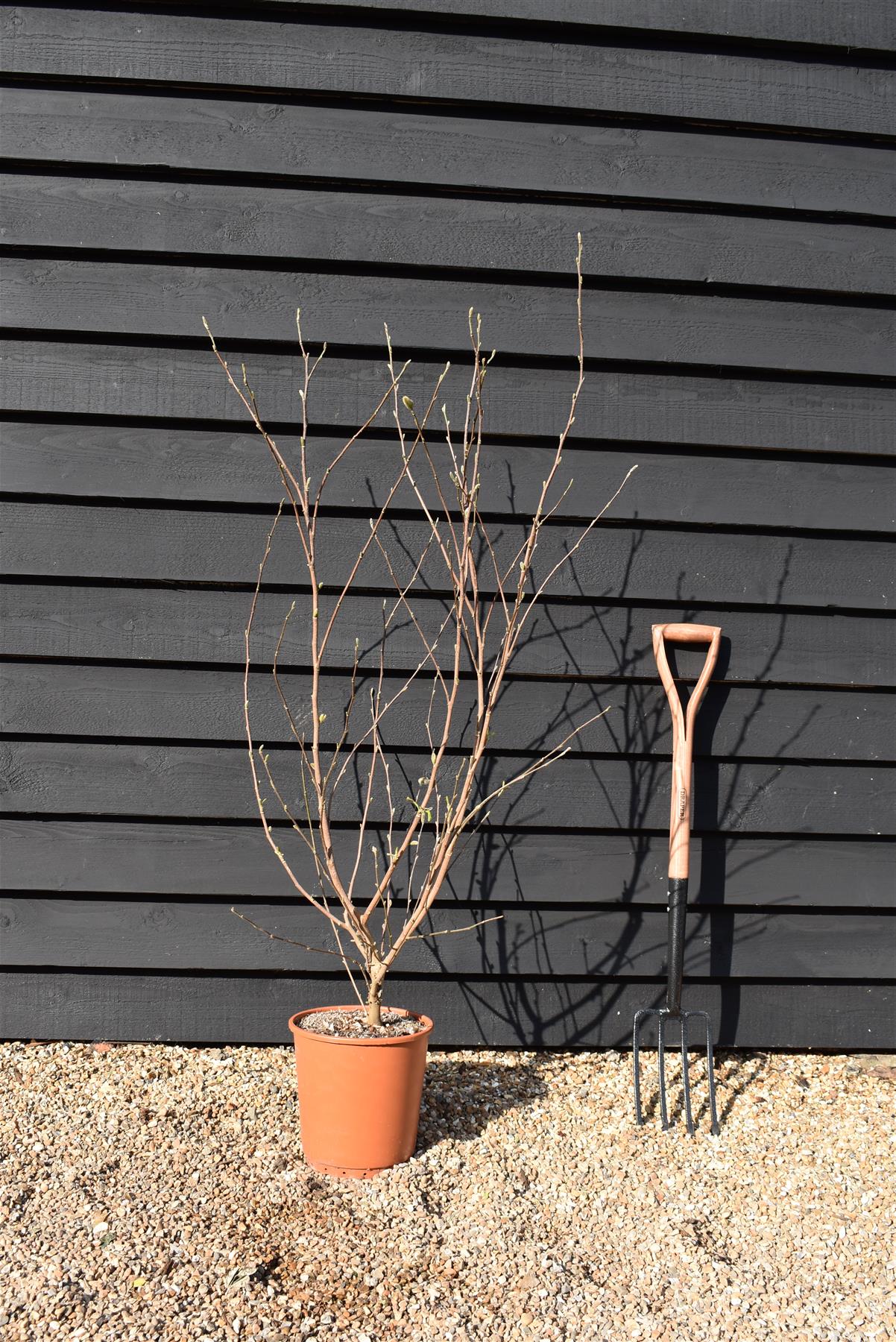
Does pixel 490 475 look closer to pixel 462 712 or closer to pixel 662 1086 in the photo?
pixel 462 712

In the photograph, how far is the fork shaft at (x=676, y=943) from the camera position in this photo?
2.45 m

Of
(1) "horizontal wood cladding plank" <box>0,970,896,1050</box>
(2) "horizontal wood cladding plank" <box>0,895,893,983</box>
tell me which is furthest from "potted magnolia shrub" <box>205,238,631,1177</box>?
(1) "horizontal wood cladding plank" <box>0,970,896,1050</box>

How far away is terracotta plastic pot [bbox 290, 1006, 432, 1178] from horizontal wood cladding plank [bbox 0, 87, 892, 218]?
209cm

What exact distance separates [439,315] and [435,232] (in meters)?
0.21

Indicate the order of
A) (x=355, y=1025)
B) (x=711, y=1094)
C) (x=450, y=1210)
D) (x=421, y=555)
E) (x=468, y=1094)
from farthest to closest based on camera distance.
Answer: (x=421, y=555)
(x=468, y=1094)
(x=711, y=1094)
(x=355, y=1025)
(x=450, y=1210)

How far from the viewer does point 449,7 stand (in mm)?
2646

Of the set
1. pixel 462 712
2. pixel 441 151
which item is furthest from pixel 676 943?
pixel 441 151

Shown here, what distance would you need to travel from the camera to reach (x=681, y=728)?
8.32 ft

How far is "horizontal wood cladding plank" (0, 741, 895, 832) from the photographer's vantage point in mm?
2586

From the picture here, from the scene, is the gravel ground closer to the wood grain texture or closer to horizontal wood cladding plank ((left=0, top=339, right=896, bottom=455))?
horizontal wood cladding plank ((left=0, top=339, right=896, bottom=455))

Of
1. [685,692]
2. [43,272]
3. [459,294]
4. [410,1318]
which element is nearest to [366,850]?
[685,692]

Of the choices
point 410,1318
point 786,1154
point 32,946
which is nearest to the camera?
point 410,1318

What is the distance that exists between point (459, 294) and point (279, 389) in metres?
0.53

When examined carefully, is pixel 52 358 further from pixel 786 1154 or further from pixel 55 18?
pixel 786 1154
